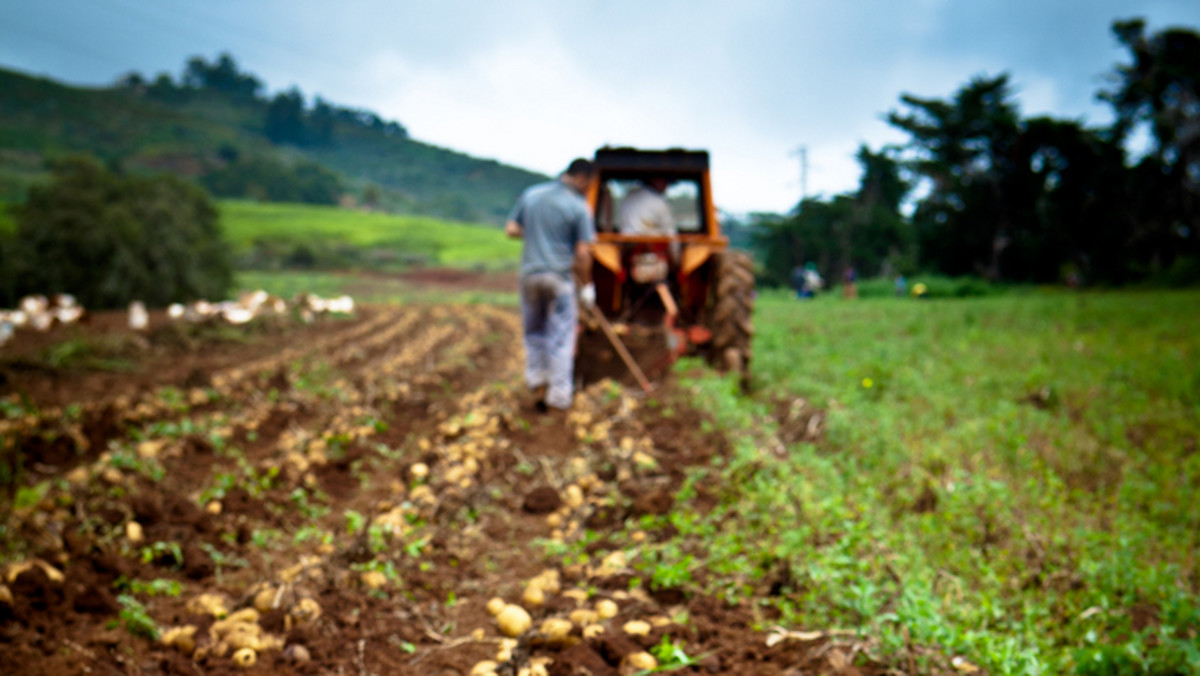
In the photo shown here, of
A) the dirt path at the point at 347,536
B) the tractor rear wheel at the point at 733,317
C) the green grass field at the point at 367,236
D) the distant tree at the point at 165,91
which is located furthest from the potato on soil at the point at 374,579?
the distant tree at the point at 165,91

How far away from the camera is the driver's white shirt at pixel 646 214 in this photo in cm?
642

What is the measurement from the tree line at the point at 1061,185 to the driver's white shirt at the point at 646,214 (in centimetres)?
2168

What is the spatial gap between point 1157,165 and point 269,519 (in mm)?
29451

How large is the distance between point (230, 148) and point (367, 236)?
4022cm

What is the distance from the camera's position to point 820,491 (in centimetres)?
326

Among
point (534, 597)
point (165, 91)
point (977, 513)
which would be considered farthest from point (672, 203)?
point (165, 91)

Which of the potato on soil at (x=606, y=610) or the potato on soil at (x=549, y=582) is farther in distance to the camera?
the potato on soil at (x=549, y=582)

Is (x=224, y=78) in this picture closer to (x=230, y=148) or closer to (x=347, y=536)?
(x=230, y=148)

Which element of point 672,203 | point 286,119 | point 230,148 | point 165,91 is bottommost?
point 672,203

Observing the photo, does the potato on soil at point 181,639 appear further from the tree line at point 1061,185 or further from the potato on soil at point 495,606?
the tree line at point 1061,185

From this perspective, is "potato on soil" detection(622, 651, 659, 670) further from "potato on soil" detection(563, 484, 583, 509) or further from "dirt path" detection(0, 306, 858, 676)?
"potato on soil" detection(563, 484, 583, 509)

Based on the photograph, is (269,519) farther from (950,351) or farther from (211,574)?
(950,351)

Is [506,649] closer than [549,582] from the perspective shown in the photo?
Yes

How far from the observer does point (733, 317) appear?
5.97m
